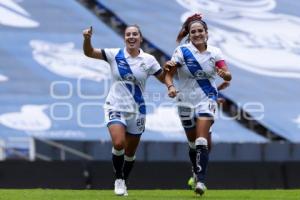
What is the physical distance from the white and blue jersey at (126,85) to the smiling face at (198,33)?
621 millimetres

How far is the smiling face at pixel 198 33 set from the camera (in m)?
9.44

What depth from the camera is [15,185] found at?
51.7 feet

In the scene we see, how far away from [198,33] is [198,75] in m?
0.47

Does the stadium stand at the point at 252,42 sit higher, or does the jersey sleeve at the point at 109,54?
the jersey sleeve at the point at 109,54

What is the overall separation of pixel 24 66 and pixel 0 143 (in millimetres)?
3679

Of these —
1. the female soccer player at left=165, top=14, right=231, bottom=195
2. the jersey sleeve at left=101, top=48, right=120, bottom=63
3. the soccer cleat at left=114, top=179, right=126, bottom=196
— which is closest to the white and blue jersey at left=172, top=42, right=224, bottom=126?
the female soccer player at left=165, top=14, right=231, bottom=195

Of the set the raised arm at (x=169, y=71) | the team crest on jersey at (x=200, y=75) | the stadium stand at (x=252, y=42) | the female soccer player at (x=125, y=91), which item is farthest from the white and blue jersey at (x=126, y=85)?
the stadium stand at (x=252, y=42)

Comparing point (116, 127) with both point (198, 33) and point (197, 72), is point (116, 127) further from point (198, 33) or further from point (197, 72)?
point (198, 33)

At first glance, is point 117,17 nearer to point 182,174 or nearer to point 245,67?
point 245,67

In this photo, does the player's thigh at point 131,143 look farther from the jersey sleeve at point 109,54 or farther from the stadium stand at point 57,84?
the stadium stand at point 57,84

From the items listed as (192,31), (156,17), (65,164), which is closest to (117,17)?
(156,17)

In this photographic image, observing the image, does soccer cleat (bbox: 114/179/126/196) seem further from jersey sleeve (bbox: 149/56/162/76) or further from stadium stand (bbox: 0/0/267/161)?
stadium stand (bbox: 0/0/267/161)

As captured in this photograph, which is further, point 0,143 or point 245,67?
point 245,67

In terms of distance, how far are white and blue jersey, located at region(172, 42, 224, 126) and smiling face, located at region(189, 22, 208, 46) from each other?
95 mm
